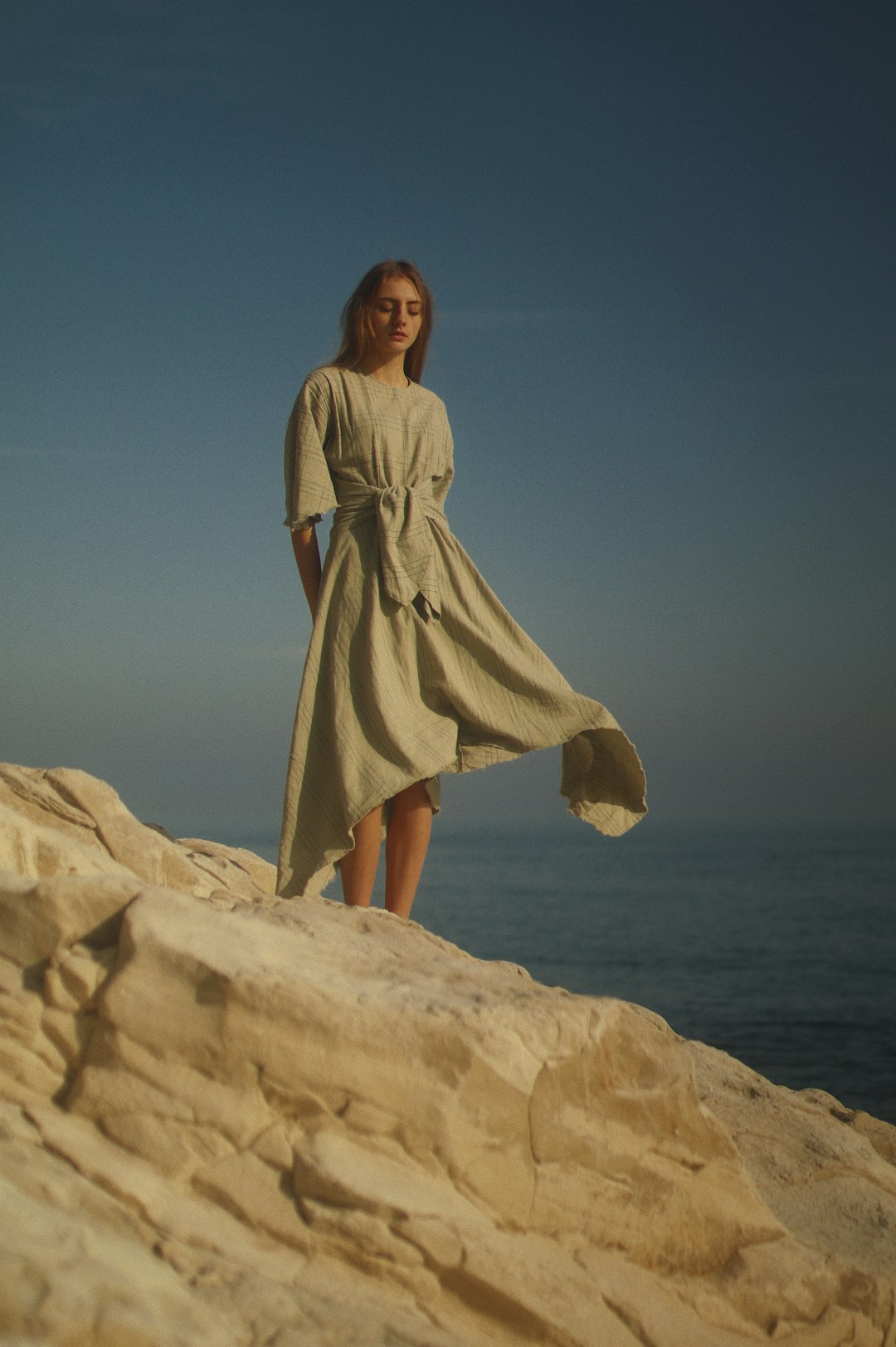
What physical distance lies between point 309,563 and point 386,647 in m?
0.44

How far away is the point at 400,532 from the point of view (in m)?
3.96

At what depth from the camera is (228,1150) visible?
1980mm

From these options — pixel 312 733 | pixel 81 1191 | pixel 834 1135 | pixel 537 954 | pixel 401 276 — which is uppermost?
pixel 401 276

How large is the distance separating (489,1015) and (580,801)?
2.17 metres

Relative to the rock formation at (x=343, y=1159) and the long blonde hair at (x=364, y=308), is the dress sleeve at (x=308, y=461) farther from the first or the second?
the rock formation at (x=343, y=1159)

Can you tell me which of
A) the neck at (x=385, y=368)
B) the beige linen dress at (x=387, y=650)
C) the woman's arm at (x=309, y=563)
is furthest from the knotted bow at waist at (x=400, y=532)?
the neck at (x=385, y=368)

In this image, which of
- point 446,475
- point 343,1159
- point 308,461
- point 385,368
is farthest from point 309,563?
point 343,1159

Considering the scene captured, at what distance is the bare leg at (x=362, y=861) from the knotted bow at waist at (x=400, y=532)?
0.72 meters

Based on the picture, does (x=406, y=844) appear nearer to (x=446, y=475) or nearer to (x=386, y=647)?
(x=386, y=647)

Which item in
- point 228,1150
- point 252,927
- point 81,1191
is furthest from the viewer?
point 252,927

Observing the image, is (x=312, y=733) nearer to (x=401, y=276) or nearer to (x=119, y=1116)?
(x=401, y=276)

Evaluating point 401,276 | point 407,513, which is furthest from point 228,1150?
point 401,276

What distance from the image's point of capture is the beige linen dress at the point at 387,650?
3.85 m

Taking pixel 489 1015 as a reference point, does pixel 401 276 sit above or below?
above
